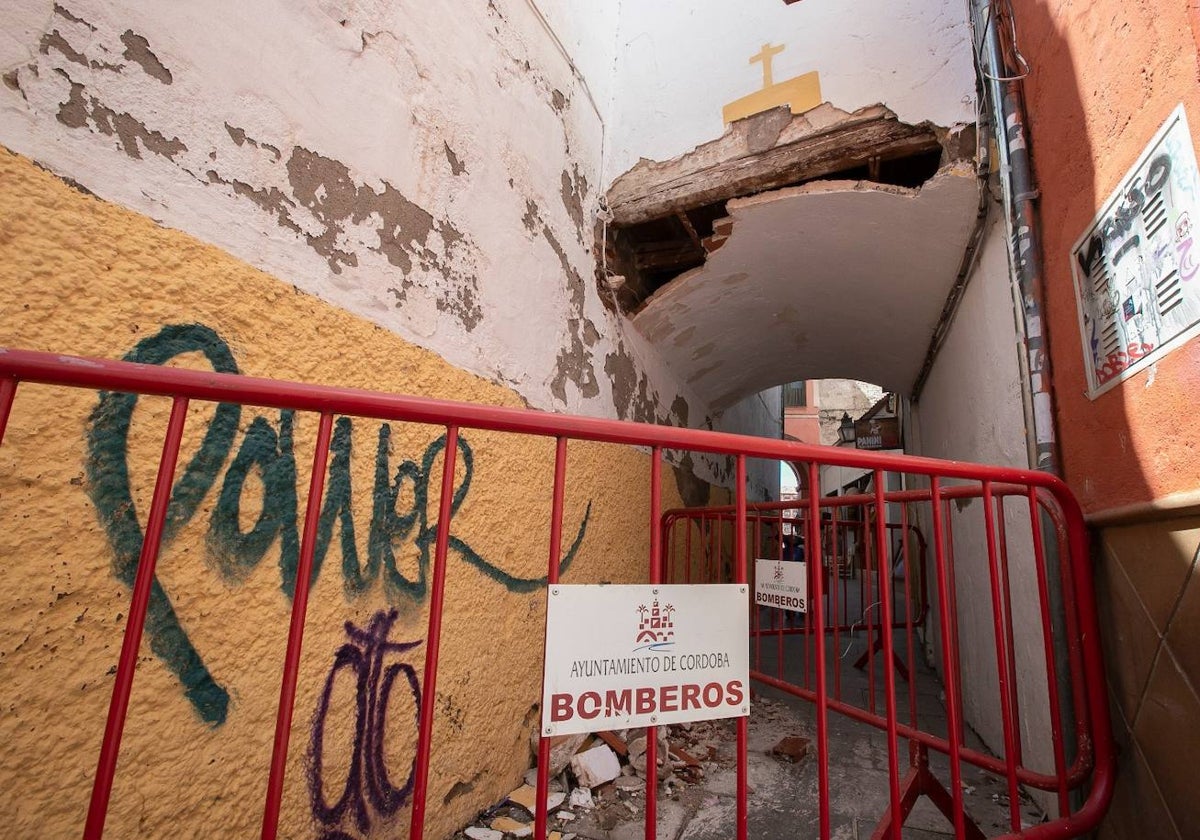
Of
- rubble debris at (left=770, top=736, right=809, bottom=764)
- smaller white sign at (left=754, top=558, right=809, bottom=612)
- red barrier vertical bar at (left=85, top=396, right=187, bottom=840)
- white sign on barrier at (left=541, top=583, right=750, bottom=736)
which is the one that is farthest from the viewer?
rubble debris at (left=770, top=736, right=809, bottom=764)

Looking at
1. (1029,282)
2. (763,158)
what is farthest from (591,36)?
(1029,282)

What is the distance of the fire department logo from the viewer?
3.77 feet

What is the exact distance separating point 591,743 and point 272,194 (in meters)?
2.81

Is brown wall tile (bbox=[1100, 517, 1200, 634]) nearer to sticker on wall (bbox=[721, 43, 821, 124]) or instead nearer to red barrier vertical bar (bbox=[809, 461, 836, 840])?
red barrier vertical bar (bbox=[809, 461, 836, 840])

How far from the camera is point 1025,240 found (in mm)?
2246

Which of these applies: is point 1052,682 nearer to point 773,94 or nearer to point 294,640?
point 294,640

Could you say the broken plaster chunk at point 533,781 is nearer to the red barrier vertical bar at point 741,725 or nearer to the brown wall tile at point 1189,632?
the red barrier vertical bar at point 741,725

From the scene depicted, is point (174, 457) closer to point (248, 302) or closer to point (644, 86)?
point (248, 302)

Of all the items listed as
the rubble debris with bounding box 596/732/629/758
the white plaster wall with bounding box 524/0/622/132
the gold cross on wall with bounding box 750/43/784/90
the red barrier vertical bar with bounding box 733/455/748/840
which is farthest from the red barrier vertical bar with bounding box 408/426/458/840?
the gold cross on wall with bounding box 750/43/784/90

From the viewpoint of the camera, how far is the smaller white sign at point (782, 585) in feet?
9.16

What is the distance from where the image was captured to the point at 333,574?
1825 mm

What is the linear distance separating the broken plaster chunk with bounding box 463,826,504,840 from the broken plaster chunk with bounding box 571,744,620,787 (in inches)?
18.5

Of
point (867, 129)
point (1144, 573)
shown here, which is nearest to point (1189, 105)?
point (1144, 573)

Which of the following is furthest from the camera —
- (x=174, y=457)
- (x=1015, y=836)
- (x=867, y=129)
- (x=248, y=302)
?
(x=867, y=129)
